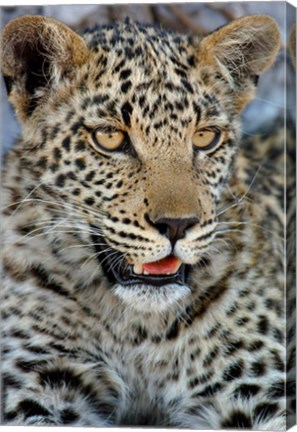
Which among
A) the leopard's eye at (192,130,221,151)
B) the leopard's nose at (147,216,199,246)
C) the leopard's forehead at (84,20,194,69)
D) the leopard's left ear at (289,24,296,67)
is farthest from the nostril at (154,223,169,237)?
the leopard's left ear at (289,24,296,67)

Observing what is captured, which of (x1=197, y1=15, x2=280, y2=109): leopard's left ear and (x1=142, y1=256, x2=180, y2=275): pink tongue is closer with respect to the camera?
(x1=142, y1=256, x2=180, y2=275): pink tongue

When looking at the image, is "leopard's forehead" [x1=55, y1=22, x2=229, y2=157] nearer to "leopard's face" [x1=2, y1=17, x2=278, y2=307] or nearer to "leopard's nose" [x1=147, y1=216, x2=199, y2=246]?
"leopard's face" [x1=2, y1=17, x2=278, y2=307]

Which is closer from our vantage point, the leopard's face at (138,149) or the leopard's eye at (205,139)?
the leopard's face at (138,149)

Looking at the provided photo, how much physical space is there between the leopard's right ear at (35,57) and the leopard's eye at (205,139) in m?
0.56

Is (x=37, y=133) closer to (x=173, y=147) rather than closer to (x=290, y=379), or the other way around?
(x=173, y=147)

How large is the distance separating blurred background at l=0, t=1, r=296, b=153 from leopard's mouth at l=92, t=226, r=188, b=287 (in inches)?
24.7

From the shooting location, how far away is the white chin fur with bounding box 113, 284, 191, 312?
16.0 feet

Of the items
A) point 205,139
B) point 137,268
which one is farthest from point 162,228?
point 205,139

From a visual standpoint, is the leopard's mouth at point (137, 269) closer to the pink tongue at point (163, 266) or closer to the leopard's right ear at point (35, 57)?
the pink tongue at point (163, 266)

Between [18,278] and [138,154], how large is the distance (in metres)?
0.83

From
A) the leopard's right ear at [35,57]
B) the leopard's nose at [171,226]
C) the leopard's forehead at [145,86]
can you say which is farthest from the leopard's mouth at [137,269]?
the leopard's right ear at [35,57]

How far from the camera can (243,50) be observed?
202 inches

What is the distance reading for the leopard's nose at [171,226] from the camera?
459 cm

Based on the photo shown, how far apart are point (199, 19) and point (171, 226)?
1096 mm
